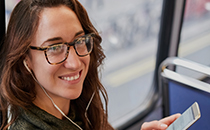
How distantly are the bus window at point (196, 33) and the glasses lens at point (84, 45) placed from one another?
1989mm

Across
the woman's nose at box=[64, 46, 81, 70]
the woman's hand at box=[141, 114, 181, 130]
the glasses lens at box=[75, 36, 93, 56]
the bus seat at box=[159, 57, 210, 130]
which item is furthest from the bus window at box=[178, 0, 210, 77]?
the woman's nose at box=[64, 46, 81, 70]

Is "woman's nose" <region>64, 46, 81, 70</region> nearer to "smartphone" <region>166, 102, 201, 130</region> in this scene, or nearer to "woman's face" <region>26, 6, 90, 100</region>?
"woman's face" <region>26, 6, 90, 100</region>

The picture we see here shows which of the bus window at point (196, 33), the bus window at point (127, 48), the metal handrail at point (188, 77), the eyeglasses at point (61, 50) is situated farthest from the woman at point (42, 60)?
the bus window at point (196, 33)

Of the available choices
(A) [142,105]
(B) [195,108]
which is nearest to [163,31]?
(A) [142,105]

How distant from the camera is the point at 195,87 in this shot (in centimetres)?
177

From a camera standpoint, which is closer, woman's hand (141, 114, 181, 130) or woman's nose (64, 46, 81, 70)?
woman's nose (64, 46, 81, 70)

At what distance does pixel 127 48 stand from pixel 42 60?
5.53ft

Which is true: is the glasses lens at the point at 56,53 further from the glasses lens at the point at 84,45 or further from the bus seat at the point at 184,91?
the bus seat at the point at 184,91

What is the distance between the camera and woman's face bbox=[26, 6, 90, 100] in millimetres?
1124

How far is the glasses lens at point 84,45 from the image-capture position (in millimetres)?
1188

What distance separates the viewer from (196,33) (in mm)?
3523

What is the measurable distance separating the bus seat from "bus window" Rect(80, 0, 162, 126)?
55 cm

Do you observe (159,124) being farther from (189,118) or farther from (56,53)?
Answer: (56,53)

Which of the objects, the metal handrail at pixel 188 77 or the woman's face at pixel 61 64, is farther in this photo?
the metal handrail at pixel 188 77
